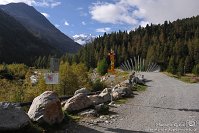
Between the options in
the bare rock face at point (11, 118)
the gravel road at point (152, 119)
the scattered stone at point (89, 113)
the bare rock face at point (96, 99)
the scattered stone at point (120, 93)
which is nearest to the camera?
the bare rock face at point (11, 118)

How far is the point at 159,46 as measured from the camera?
175250 millimetres

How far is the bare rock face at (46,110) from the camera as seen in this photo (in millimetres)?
16633

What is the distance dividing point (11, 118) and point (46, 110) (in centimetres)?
246

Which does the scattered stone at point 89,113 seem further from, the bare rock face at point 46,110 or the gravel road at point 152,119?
the bare rock face at point 46,110

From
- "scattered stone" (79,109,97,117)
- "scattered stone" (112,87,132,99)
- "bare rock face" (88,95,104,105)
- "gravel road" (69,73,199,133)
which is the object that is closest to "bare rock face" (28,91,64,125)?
"gravel road" (69,73,199,133)

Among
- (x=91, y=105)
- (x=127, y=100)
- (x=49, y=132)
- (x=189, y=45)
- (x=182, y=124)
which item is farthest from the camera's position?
(x=189, y=45)

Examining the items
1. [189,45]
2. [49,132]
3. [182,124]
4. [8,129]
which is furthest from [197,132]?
[189,45]

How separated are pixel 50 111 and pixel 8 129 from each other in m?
3.04

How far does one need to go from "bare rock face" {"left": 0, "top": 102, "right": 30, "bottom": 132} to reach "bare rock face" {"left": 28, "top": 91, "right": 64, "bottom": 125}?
1.41m

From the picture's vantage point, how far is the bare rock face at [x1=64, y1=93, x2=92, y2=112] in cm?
2075

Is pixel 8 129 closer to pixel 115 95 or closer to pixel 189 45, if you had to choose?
pixel 115 95

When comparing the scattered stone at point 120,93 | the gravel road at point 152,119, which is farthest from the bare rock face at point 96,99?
the scattered stone at point 120,93

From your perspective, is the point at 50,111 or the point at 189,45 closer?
the point at 50,111

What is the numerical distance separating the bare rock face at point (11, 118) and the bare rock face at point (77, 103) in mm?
5656
